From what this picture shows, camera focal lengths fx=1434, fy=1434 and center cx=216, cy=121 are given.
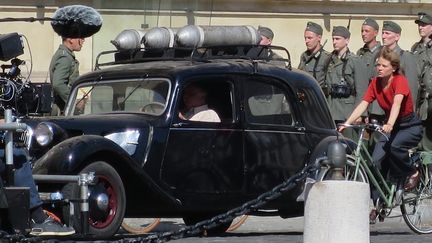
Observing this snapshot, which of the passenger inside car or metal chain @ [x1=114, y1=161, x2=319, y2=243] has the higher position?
the passenger inside car

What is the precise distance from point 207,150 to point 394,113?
5.85ft

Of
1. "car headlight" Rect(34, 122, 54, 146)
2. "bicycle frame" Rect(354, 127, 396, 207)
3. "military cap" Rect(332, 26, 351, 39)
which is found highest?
"military cap" Rect(332, 26, 351, 39)

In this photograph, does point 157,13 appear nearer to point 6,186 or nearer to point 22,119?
point 22,119

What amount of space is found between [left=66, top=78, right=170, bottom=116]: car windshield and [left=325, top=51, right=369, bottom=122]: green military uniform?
4138mm

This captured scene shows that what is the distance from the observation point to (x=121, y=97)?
523 inches

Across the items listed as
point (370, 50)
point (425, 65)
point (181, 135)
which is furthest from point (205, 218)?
point (425, 65)

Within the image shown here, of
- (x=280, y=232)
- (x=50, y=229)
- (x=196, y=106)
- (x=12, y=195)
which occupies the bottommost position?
(x=280, y=232)

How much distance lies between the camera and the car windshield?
1294cm

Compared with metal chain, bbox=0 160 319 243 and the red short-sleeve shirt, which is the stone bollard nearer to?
metal chain, bbox=0 160 319 243

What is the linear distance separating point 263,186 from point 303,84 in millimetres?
1301

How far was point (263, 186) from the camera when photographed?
43.1 ft

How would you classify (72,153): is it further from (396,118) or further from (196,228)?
(396,118)

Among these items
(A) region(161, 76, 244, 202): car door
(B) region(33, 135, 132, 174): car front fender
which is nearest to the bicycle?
(A) region(161, 76, 244, 202): car door

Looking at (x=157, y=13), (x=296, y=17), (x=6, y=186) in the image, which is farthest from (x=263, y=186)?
(x=296, y=17)
